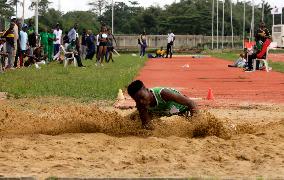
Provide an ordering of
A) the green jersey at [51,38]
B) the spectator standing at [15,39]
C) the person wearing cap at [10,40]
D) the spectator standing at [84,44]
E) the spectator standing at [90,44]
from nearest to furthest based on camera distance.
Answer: the person wearing cap at [10,40] < the spectator standing at [15,39] < the green jersey at [51,38] < the spectator standing at [84,44] < the spectator standing at [90,44]

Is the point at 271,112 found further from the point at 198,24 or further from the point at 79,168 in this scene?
the point at 198,24

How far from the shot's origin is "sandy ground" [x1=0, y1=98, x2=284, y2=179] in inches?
263

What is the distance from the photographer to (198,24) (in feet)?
337

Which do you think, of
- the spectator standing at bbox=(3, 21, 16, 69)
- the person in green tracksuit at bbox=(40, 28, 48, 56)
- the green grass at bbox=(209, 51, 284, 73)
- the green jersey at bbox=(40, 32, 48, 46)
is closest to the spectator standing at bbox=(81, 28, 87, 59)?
the person in green tracksuit at bbox=(40, 28, 48, 56)

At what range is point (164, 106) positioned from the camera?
9.18 metres

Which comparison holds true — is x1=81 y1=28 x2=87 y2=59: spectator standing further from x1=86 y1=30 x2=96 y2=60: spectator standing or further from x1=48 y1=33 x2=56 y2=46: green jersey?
x1=48 y1=33 x2=56 y2=46: green jersey

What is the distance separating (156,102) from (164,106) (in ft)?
0.66

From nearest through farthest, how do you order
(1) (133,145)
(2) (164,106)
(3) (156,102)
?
(1) (133,145), (3) (156,102), (2) (164,106)

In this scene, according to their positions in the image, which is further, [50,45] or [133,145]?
[50,45]

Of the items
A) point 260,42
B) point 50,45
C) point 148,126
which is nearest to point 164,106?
point 148,126

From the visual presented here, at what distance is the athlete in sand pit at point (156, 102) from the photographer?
8.77 meters

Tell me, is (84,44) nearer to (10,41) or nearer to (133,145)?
(10,41)

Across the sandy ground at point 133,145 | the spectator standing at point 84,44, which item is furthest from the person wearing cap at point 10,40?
the sandy ground at point 133,145

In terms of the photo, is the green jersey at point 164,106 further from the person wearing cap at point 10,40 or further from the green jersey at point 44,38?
the green jersey at point 44,38
